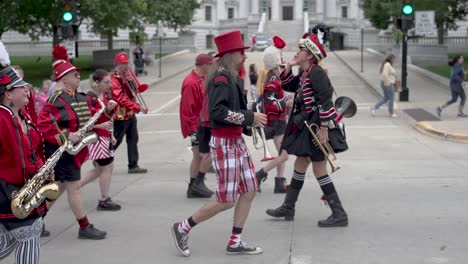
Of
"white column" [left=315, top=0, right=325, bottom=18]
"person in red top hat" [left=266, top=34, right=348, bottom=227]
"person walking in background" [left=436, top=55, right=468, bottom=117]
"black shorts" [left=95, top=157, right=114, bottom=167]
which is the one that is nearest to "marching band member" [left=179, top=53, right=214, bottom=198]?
"black shorts" [left=95, top=157, right=114, bottom=167]

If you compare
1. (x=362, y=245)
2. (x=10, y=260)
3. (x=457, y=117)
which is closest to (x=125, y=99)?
(x=10, y=260)

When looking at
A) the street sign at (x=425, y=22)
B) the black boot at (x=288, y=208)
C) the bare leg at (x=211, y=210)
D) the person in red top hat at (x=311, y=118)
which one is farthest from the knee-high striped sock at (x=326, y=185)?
the street sign at (x=425, y=22)

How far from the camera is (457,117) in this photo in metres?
19.0

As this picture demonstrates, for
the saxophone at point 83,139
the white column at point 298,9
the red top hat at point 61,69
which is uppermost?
the white column at point 298,9

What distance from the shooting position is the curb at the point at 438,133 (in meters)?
14.7

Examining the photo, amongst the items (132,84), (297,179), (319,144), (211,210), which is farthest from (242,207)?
(132,84)

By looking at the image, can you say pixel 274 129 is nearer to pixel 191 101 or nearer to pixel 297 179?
pixel 191 101

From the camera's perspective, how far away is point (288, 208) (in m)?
7.92

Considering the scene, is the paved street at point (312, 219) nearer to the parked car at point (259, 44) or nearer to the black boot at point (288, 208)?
the black boot at point (288, 208)

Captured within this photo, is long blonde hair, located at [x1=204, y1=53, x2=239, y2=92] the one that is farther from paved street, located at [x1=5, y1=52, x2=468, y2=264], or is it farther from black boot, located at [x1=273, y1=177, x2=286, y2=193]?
black boot, located at [x1=273, y1=177, x2=286, y2=193]

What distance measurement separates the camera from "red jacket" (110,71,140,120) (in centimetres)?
998

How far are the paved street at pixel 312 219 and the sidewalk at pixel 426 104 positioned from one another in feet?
7.00

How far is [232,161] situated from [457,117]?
13.9 metres

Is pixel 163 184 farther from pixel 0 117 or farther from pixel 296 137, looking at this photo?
pixel 0 117
